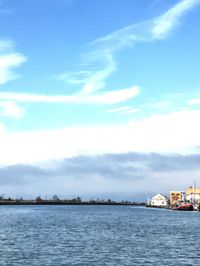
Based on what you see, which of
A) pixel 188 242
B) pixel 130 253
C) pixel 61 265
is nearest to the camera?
pixel 61 265

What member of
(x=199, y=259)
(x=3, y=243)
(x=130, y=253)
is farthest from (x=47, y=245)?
(x=199, y=259)

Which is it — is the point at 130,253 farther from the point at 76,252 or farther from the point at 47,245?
the point at 47,245

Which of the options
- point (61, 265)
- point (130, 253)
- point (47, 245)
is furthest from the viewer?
point (47, 245)

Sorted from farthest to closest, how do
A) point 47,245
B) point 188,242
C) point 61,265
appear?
point 188,242
point 47,245
point 61,265

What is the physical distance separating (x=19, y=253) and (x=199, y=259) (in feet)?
63.9

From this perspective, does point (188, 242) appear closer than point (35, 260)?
No

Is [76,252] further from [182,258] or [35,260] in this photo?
[182,258]

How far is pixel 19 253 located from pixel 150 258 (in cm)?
1446

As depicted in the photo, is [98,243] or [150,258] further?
[98,243]

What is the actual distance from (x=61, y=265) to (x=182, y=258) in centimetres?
1351

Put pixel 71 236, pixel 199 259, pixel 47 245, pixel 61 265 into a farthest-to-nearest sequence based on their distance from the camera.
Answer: pixel 71 236, pixel 47 245, pixel 199 259, pixel 61 265

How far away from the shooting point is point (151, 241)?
70.3m

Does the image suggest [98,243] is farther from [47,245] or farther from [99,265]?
[99,265]

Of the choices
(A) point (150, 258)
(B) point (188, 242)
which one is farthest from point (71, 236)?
(A) point (150, 258)
